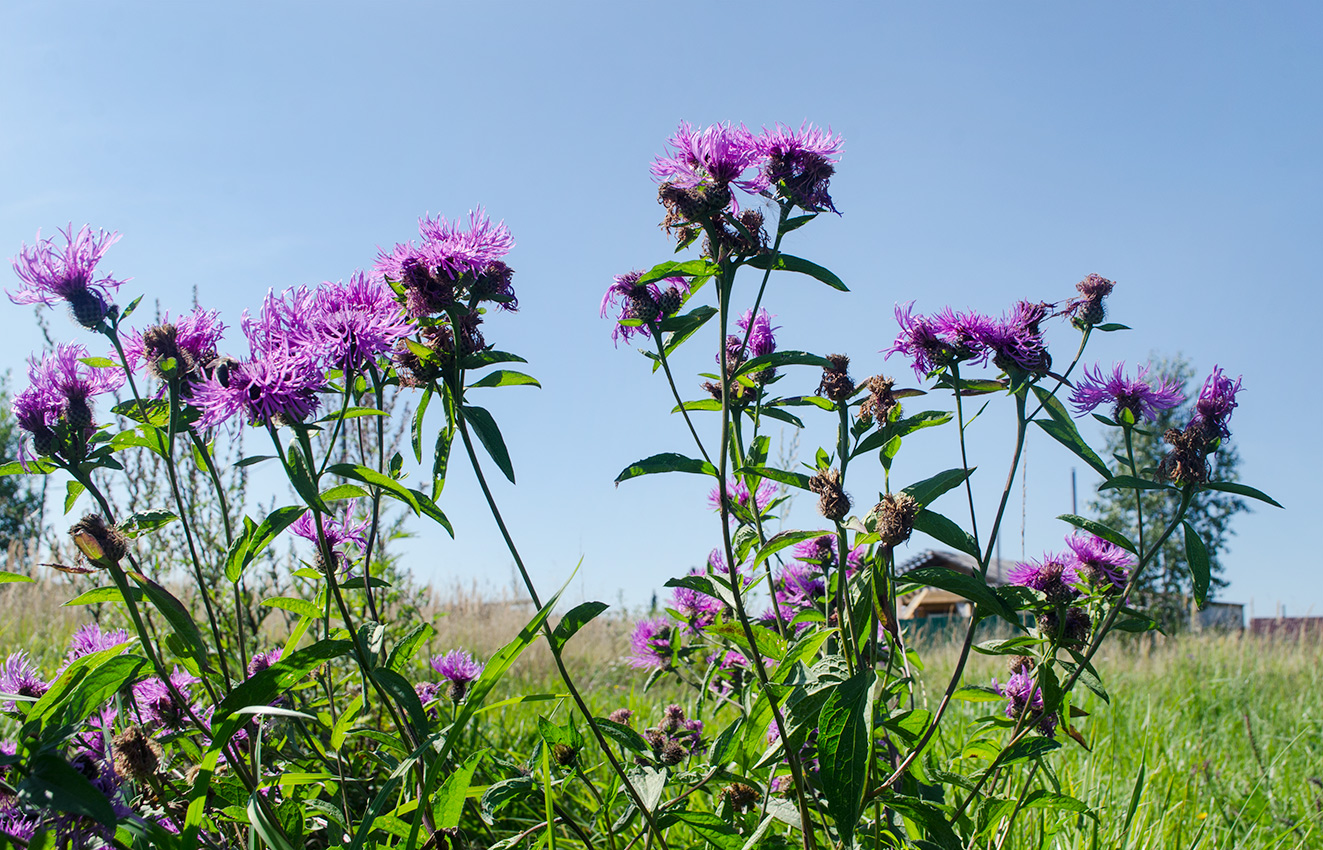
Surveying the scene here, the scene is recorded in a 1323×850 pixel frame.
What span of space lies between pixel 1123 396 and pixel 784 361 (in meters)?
0.79

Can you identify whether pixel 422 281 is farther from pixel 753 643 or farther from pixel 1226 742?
pixel 1226 742

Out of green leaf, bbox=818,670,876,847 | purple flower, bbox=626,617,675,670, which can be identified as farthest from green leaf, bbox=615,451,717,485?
purple flower, bbox=626,617,675,670

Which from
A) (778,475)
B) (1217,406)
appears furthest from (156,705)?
(1217,406)

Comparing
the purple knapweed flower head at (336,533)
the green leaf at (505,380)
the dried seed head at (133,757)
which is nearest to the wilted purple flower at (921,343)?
the green leaf at (505,380)

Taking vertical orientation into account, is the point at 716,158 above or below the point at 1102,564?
above

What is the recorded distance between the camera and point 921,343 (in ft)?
5.85

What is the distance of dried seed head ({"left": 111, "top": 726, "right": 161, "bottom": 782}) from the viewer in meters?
1.43

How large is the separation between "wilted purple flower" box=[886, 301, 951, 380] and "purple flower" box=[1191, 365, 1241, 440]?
52 cm

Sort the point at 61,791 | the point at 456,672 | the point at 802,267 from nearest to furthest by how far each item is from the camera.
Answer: the point at 61,791 < the point at 802,267 < the point at 456,672

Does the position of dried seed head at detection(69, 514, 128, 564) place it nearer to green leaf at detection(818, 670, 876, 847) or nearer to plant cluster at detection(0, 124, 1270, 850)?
plant cluster at detection(0, 124, 1270, 850)

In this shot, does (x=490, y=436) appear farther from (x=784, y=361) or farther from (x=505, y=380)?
(x=784, y=361)

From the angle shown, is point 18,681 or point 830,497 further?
point 18,681

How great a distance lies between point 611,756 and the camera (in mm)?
1494

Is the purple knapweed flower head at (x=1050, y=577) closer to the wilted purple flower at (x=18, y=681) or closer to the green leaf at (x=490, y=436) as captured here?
the green leaf at (x=490, y=436)
